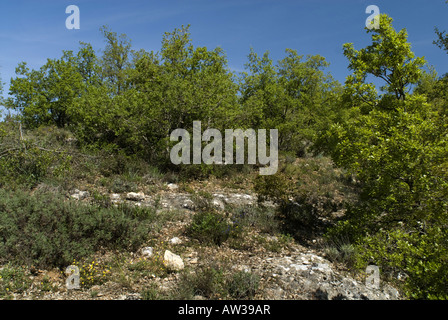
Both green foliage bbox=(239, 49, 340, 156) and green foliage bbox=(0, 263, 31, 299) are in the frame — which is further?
green foliage bbox=(239, 49, 340, 156)

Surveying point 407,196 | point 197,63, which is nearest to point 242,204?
point 407,196

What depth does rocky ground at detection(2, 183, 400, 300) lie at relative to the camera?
455cm

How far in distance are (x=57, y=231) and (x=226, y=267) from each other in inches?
149

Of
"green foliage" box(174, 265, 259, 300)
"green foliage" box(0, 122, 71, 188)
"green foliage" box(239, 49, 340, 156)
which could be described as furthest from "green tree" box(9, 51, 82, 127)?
"green foliage" box(174, 265, 259, 300)

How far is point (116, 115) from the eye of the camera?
11789 millimetres

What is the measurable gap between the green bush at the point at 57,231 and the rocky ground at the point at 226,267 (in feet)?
1.07

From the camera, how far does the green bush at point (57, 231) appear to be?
503 centimetres

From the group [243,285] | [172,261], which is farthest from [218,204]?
[243,285]

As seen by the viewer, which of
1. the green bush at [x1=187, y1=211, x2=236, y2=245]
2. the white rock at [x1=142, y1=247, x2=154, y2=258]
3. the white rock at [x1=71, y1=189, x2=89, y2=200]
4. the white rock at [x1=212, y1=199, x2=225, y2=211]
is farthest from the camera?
the white rock at [x1=212, y1=199, x2=225, y2=211]

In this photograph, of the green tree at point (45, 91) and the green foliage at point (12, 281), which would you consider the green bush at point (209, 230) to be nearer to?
the green foliage at point (12, 281)
